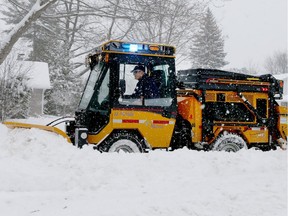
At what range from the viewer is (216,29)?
48.4m

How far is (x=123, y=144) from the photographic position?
786cm

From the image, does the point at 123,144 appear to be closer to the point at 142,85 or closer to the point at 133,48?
the point at 142,85

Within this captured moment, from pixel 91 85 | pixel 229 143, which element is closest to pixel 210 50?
pixel 229 143

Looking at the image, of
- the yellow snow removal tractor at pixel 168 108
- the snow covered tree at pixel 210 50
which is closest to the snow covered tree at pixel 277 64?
the snow covered tree at pixel 210 50

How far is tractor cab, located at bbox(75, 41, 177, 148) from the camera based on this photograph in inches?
311

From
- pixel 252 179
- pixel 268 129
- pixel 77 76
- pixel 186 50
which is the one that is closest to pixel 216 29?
pixel 186 50

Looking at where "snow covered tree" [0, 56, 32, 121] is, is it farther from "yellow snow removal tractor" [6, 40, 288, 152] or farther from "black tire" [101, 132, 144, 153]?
"black tire" [101, 132, 144, 153]

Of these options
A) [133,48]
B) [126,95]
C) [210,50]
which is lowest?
[126,95]

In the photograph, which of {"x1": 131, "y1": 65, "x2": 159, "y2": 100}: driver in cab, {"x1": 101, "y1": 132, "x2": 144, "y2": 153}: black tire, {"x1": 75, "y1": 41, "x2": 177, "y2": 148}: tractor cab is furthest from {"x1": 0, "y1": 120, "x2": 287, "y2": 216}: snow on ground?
{"x1": 131, "y1": 65, "x2": 159, "y2": 100}: driver in cab

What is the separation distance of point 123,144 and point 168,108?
1.24 m

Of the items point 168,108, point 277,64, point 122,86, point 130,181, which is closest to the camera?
point 130,181

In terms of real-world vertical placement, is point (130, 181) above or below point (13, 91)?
below

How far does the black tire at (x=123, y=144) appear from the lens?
7.77m

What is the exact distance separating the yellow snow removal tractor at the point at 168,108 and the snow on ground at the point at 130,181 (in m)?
0.76
